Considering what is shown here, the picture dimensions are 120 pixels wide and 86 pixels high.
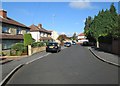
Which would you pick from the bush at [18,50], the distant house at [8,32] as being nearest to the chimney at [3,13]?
the distant house at [8,32]

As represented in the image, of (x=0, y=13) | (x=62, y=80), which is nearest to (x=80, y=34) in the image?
(x=0, y=13)

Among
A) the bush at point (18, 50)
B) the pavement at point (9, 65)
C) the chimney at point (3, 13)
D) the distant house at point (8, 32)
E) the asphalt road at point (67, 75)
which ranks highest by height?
the chimney at point (3, 13)

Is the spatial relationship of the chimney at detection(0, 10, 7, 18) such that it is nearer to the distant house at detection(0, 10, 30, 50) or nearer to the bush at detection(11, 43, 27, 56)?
the distant house at detection(0, 10, 30, 50)

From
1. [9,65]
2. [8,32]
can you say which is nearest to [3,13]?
[8,32]

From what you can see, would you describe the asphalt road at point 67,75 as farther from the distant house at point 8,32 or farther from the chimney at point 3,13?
the chimney at point 3,13

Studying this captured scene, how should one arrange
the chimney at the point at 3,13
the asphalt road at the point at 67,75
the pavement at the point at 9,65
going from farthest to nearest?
the chimney at the point at 3,13 → the pavement at the point at 9,65 → the asphalt road at the point at 67,75

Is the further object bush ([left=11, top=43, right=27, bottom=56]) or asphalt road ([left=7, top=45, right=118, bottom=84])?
bush ([left=11, top=43, right=27, bottom=56])

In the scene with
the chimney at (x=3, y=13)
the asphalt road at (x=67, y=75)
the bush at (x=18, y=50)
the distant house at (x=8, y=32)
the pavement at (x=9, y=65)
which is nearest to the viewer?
the asphalt road at (x=67, y=75)

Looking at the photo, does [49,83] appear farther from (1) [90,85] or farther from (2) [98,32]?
(2) [98,32]

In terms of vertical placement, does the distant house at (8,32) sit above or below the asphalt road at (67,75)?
above

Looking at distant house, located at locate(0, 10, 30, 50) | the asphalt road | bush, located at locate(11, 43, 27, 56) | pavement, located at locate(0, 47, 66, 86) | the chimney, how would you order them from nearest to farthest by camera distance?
the asphalt road, pavement, located at locate(0, 47, 66, 86), bush, located at locate(11, 43, 27, 56), distant house, located at locate(0, 10, 30, 50), the chimney

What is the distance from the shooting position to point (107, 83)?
988cm

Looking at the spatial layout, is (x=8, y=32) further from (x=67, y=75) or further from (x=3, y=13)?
(x=67, y=75)

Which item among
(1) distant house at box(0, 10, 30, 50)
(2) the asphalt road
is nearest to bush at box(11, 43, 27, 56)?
(1) distant house at box(0, 10, 30, 50)
